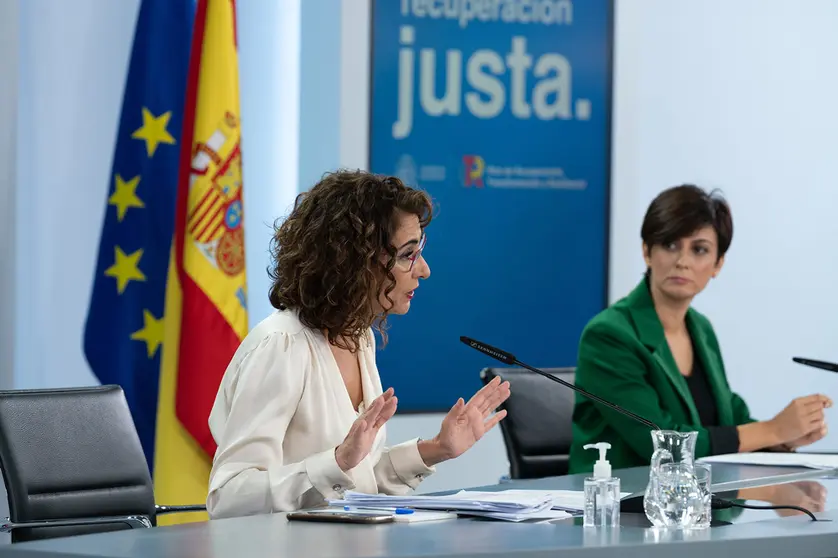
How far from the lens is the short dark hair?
3.35 m

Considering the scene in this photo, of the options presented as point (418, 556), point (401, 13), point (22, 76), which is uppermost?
point (401, 13)

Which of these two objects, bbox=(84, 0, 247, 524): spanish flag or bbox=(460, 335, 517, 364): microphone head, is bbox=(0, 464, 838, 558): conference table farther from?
bbox=(84, 0, 247, 524): spanish flag

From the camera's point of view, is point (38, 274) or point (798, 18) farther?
point (798, 18)

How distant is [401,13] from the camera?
451 centimetres

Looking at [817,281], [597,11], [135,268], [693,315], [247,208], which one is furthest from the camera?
[817,281]

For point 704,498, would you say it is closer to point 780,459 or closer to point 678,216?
point 780,459

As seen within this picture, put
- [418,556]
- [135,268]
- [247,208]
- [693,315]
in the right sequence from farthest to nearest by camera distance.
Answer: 1. [247,208]
2. [135,268]
3. [693,315]
4. [418,556]

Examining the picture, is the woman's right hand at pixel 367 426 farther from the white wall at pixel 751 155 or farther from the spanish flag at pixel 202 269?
the white wall at pixel 751 155

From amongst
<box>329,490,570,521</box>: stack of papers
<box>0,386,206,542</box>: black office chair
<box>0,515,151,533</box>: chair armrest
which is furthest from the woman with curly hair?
<box>0,386,206,542</box>: black office chair

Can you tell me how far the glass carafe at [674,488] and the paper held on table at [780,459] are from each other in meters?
1.09

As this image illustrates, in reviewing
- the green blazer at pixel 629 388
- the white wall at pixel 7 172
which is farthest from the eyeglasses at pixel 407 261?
the white wall at pixel 7 172

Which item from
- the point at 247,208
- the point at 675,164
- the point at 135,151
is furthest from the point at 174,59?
the point at 675,164

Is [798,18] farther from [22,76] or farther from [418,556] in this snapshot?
[418,556]

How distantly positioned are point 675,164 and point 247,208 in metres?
1.87
